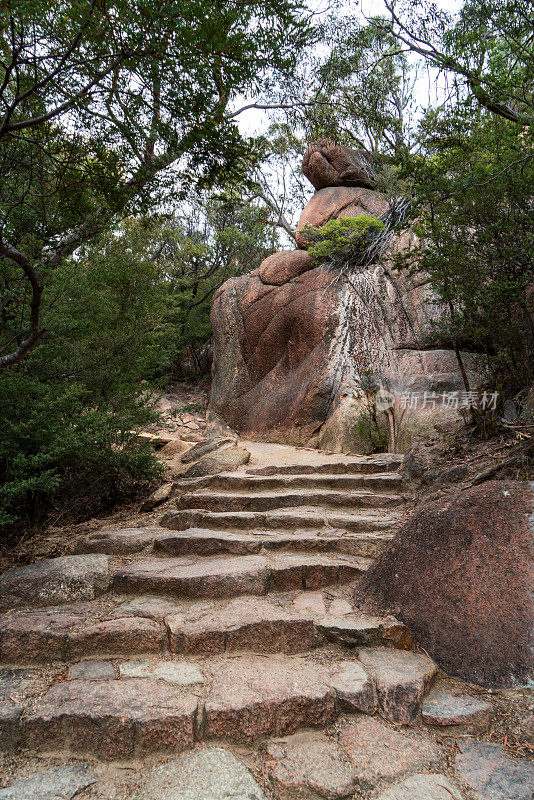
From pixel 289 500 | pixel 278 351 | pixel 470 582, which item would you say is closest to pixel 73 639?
pixel 470 582

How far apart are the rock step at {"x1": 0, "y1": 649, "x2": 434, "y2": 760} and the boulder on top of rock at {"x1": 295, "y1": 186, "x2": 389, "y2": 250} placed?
9693 mm

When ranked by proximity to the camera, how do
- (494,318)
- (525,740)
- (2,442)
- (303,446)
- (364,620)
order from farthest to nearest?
(303,446) < (494,318) < (2,442) < (364,620) < (525,740)

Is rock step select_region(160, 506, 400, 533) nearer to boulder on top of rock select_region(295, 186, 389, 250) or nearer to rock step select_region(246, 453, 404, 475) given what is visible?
rock step select_region(246, 453, 404, 475)

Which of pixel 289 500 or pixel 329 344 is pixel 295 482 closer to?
pixel 289 500

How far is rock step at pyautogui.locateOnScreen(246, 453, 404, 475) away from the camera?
206 inches

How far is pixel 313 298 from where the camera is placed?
9.20m

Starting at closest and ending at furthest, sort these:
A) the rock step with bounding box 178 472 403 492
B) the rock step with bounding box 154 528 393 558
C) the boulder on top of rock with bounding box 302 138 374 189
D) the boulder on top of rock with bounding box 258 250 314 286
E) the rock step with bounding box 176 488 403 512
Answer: the rock step with bounding box 154 528 393 558 → the rock step with bounding box 176 488 403 512 → the rock step with bounding box 178 472 403 492 → the boulder on top of rock with bounding box 258 250 314 286 → the boulder on top of rock with bounding box 302 138 374 189

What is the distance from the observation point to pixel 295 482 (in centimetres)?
495

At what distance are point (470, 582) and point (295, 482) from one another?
2565mm

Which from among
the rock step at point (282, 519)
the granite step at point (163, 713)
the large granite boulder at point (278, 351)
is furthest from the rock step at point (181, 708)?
the large granite boulder at point (278, 351)

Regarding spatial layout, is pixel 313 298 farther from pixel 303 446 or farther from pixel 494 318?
pixel 494 318

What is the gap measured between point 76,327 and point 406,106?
11.8 meters

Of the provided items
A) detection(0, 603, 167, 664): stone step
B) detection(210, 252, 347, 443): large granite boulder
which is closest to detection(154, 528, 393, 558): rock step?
detection(0, 603, 167, 664): stone step

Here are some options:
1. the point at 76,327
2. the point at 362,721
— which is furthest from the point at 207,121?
the point at 362,721
